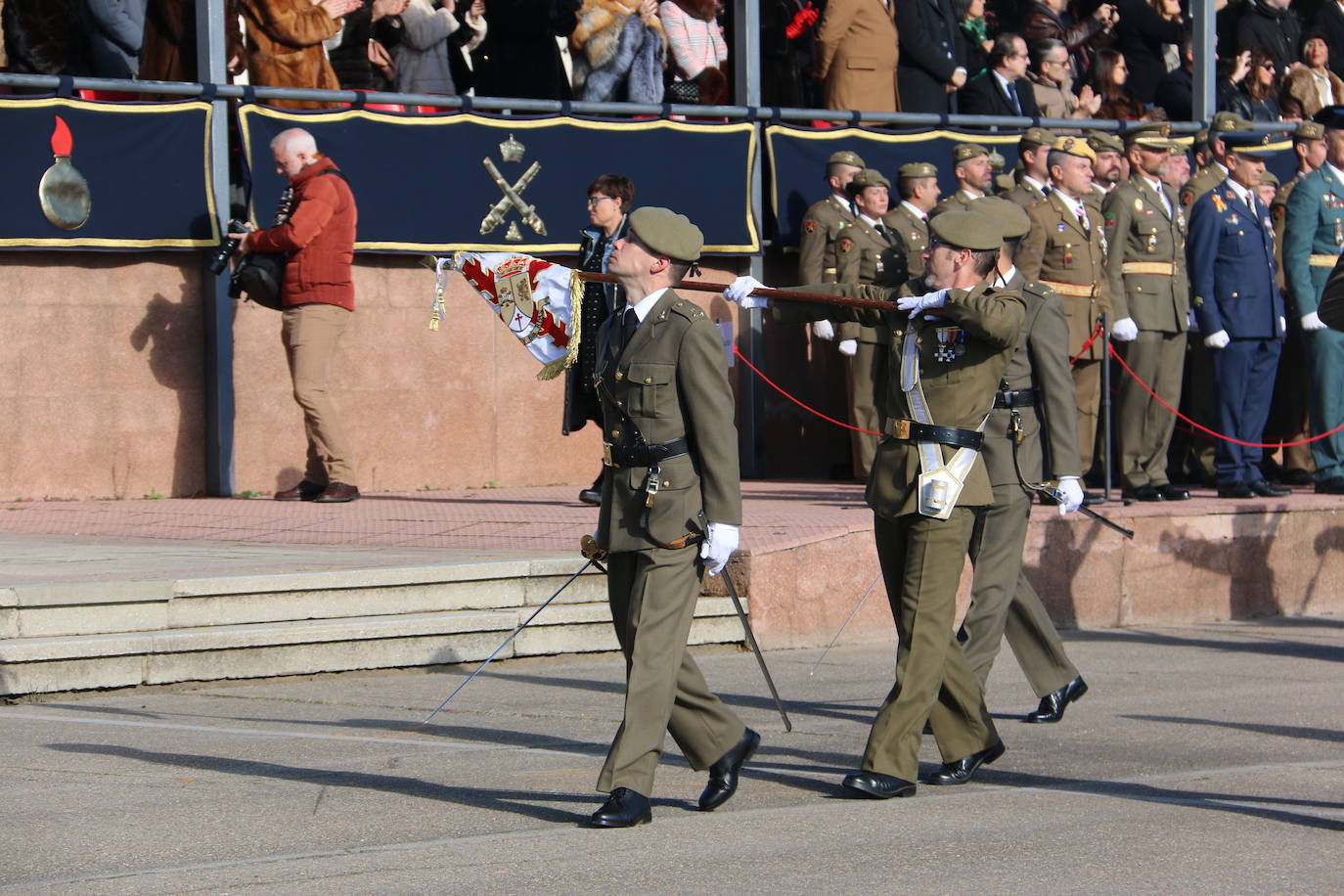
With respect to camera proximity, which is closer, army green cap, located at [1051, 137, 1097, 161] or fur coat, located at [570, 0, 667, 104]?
army green cap, located at [1051, 137, 1097, 161]

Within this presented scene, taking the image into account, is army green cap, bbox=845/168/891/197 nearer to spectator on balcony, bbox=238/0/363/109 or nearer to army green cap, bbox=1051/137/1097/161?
army green cap, bbox=1051/137/1097/161

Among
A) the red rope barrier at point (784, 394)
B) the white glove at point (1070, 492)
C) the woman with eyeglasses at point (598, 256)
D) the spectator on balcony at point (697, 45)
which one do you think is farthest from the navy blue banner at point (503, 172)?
the white glove at point (1070, 492)

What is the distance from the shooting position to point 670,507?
651 centimetres

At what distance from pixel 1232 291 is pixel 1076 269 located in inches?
51.5

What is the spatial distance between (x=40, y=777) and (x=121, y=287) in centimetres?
645

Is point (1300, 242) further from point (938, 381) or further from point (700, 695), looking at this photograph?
point (700, 695)

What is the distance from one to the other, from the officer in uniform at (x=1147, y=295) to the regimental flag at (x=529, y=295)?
5383 millimetres

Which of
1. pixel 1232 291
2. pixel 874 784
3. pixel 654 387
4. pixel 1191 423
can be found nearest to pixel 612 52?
pixel 1232 291

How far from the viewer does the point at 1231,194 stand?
13445mm

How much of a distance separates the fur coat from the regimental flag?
562 cm

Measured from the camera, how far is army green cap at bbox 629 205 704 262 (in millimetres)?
6621

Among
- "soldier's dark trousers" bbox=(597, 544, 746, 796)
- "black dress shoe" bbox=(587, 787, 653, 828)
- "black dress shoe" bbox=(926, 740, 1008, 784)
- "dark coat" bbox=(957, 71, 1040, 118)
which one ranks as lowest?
"black dress shoe" bbox=(926, 740, 1008, 784)

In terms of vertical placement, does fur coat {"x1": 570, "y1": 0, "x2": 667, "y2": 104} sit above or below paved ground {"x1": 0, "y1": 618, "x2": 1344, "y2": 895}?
above

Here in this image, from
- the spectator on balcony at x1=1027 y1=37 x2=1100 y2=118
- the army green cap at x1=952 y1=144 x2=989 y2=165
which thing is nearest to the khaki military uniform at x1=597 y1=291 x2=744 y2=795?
the army green cap at x1=952 y1=144 x2=989 y2=165
